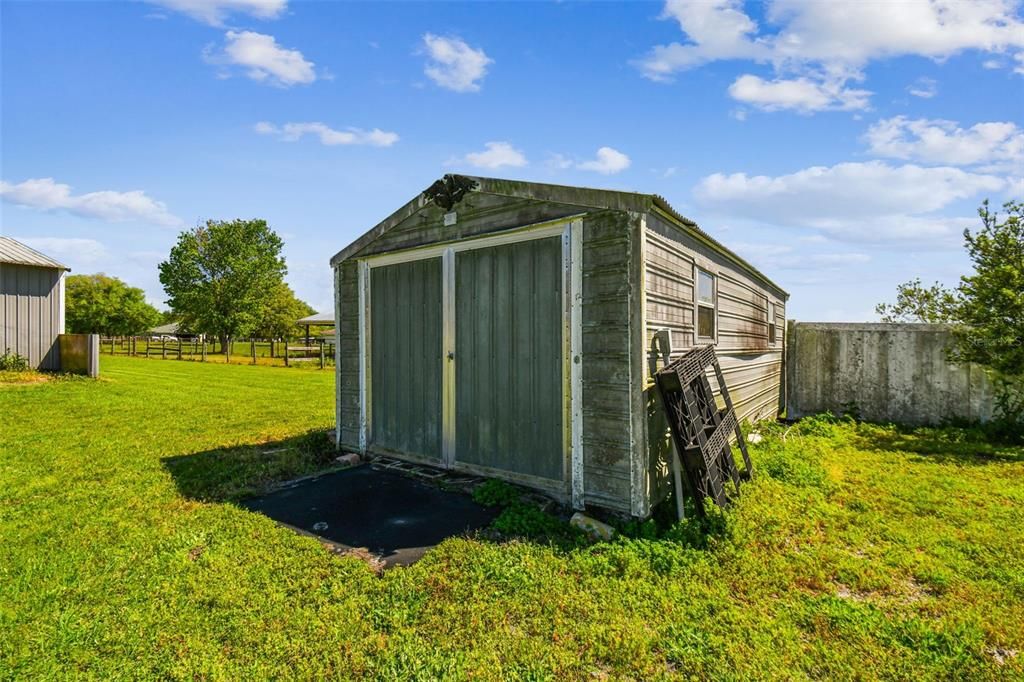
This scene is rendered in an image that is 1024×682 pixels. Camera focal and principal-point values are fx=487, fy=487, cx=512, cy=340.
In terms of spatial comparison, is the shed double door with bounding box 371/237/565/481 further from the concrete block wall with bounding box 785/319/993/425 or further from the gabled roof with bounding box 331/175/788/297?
the concrete block wall with bounding box 785/319/993/425

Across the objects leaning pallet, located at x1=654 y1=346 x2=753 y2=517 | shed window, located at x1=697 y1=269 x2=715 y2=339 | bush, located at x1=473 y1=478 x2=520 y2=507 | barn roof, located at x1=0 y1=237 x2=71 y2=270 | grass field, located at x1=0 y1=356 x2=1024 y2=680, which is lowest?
grass field, located at x1=0 y1=356 x2=1024 y2=680

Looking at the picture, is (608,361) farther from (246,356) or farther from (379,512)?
(246,356)

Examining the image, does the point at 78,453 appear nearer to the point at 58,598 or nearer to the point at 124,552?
the point at 124,552

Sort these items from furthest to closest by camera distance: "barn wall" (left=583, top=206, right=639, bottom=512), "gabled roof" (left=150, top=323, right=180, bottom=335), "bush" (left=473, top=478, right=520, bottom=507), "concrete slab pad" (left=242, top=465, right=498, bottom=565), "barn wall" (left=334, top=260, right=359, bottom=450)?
1. "gabled roof" (left=150, top=323, right=180, bottom=335)
2. "barn wall" (left=334, top=260, right=359, bottom=450)
3. "bush" (left=473, top=478, right=520, bottom=507)
4. "barn wall" (left=583, top=206, right=639, bottom=512)
5. "concrete slab pad" (left=242, top=465, right=498, bottom=565)

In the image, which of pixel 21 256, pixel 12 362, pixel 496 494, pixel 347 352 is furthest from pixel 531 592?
pixel 21 256

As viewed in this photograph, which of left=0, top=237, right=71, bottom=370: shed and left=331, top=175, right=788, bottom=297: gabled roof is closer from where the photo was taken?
left=331, top=175, right=788, bottom=297: gabled roof

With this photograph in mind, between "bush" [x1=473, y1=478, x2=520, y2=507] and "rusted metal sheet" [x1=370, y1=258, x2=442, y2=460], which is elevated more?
"rusted metal sheet" [x1=370, y1=258, x2=442, y2=460]

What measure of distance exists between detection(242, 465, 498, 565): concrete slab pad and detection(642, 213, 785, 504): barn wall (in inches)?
66.8

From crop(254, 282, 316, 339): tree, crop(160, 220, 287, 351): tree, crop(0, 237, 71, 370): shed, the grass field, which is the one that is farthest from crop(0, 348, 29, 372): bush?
crop(254, 282, 316, 339): tree

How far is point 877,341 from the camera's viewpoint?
938 centimetres

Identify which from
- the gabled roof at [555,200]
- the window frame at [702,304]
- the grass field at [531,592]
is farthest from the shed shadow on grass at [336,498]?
the window frame at [702,304]

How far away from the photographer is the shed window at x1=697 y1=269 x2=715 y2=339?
228 inches

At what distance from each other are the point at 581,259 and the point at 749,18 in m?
4.44

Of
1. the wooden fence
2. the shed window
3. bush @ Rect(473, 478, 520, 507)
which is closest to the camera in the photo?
bush @ Rect(473, 478, 520, 507)
